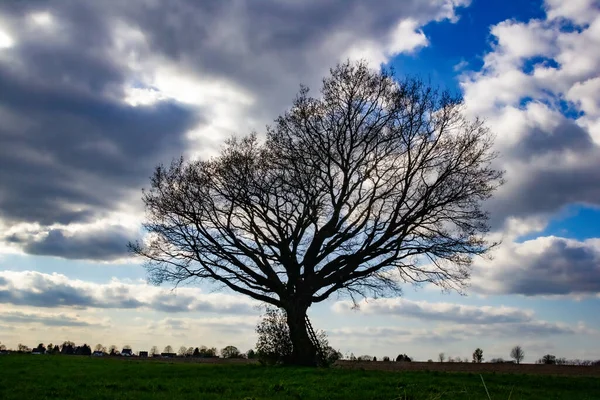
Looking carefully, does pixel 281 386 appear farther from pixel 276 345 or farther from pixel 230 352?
pixel 230 352

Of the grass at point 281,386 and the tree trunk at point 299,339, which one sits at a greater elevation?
the tree trunk at point 299,339

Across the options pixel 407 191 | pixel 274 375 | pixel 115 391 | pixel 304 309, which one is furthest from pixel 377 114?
pixel 115 391

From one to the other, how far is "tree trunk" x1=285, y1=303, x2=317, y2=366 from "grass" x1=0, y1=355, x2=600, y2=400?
5.11 metres

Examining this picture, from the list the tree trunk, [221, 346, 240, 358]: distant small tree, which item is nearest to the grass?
the tree trunk

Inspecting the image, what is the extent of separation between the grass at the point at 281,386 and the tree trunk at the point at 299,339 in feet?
16.8

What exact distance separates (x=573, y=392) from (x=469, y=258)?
36.3 feet

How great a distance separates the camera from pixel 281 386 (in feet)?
59.2

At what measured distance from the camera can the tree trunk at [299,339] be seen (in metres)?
29.6

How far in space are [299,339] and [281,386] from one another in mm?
11852

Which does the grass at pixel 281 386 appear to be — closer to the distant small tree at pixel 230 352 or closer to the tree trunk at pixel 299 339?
the tree trunk at pixel 299 339

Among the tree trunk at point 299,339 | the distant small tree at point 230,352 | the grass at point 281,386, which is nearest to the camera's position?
the grass at point 281,386

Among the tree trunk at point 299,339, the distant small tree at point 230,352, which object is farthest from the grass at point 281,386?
the distant small tree at point 230,352

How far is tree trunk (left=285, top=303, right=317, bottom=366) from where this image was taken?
29.6m

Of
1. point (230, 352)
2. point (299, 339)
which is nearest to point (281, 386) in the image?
point (299, 339)
